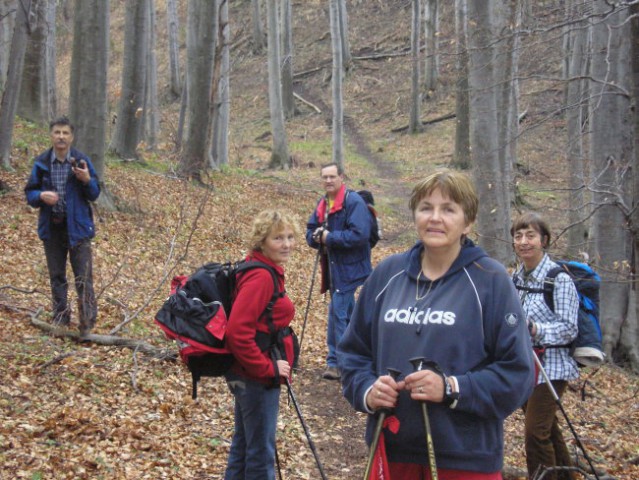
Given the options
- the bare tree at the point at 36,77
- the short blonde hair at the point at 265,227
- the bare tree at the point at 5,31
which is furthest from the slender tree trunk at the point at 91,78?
the short blonde hair at the point at 265,227

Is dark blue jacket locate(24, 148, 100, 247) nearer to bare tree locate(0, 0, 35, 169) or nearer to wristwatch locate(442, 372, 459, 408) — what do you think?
bare tree locate(0, 0, 35, 169)

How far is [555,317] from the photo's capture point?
16.2 ft

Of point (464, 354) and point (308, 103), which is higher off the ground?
point (308, 103)

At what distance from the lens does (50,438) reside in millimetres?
5312

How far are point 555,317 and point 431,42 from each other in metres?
25.7

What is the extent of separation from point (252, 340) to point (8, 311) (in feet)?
15.5

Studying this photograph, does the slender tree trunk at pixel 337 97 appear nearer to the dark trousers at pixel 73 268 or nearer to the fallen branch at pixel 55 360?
the dark trousers at pixel 73 268

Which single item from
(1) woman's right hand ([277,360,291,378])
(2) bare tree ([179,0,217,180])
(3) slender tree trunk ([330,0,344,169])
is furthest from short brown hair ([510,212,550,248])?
(3) slender tree trunk ([330,0,344,169])

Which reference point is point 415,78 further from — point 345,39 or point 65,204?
point 65,204

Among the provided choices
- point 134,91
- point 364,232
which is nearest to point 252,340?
point 364,232

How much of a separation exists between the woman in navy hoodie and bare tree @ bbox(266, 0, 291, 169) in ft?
62.2

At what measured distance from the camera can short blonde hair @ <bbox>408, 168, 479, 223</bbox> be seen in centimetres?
290

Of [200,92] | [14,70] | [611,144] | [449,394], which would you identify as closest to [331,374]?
[611,144]

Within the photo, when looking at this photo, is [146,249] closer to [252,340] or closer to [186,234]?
[186,234]
